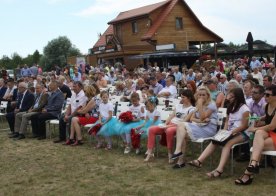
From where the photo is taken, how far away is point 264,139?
5535mm

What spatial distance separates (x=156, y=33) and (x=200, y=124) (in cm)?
2942

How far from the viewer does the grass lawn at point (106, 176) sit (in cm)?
539

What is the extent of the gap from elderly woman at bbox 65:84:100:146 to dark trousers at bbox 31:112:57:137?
1.14 metres

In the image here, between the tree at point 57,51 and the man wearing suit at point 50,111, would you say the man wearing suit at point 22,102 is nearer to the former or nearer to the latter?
the man wearing suit at point 50,111

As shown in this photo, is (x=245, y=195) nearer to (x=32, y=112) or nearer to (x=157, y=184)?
(x=157, y=184)

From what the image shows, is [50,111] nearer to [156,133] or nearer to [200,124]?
[156,133]

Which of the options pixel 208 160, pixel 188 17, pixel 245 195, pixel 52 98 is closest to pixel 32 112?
pixel 52 98

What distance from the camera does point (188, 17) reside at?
38.0m

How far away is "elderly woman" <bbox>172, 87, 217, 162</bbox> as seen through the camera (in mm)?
6504

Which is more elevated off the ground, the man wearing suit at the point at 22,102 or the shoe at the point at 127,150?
the man wearing suit at the point at 22,102

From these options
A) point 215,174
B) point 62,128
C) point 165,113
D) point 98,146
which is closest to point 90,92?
point 62,128

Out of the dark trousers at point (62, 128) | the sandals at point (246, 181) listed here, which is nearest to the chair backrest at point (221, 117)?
the sandals at point (246, 181)

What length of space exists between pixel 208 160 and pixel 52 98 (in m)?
4.60

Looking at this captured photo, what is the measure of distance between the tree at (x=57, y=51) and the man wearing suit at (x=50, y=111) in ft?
151
